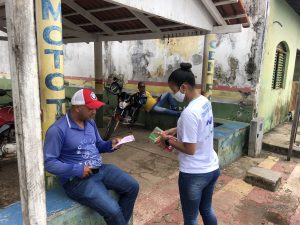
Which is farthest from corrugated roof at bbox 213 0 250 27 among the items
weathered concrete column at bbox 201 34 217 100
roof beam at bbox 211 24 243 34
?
weathered concrete column at bbox 201 34 217 100

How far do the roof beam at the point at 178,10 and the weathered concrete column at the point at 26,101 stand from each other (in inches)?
68.1

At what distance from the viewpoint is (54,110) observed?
2.40 meters

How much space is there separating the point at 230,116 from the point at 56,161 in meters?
5.38

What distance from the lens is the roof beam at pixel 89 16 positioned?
4884 millimetres

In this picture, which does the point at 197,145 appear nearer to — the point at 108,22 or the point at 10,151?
the point at 10,151

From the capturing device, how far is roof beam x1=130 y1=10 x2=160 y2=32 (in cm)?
478

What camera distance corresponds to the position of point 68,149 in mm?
2197

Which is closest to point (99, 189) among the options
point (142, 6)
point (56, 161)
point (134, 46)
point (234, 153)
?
point (56, 161)

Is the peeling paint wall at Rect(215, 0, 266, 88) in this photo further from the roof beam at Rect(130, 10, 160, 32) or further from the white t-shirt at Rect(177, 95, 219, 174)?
the white t-shirt at Rect(177, 95, 219, 174)

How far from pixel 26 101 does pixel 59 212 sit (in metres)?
1.13

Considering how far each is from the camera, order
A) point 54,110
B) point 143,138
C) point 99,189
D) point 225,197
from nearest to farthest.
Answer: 1. point 99,189
2. point 54,110
3. point 225,197
4. point 143,138

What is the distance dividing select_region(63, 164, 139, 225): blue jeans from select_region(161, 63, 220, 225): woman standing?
1.88 ft

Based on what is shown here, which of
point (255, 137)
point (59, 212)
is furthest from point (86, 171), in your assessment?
point (255, 137)

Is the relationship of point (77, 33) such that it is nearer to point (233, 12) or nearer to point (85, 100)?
point (233, 12)
